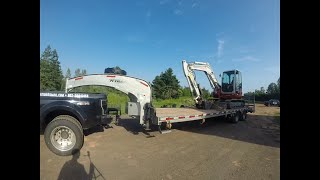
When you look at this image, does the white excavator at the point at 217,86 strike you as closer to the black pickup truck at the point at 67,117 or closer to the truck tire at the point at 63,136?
the black pickup truck at the point at 67,117

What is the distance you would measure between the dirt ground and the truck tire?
251mm

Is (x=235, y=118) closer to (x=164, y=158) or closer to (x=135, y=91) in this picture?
(x=135, y=91)

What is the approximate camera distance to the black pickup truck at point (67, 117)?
6691 millimetres

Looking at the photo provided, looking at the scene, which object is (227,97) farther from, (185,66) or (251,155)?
(251,155)

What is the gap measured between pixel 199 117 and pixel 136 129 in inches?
111

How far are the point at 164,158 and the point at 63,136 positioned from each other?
2926mm

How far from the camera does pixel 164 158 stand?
6441mm

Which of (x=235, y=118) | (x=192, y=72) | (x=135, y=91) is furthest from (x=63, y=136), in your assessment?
(x=235, y=118)

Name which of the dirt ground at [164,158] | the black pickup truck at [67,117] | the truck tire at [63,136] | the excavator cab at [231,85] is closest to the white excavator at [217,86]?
the excavator cab at [231,85]

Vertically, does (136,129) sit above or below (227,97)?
below

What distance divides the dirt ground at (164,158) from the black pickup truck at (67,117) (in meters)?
0.35

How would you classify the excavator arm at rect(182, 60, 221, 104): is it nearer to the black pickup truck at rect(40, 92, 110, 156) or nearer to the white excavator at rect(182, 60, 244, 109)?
the white excavator at rect(182, 60, 244, 109)
